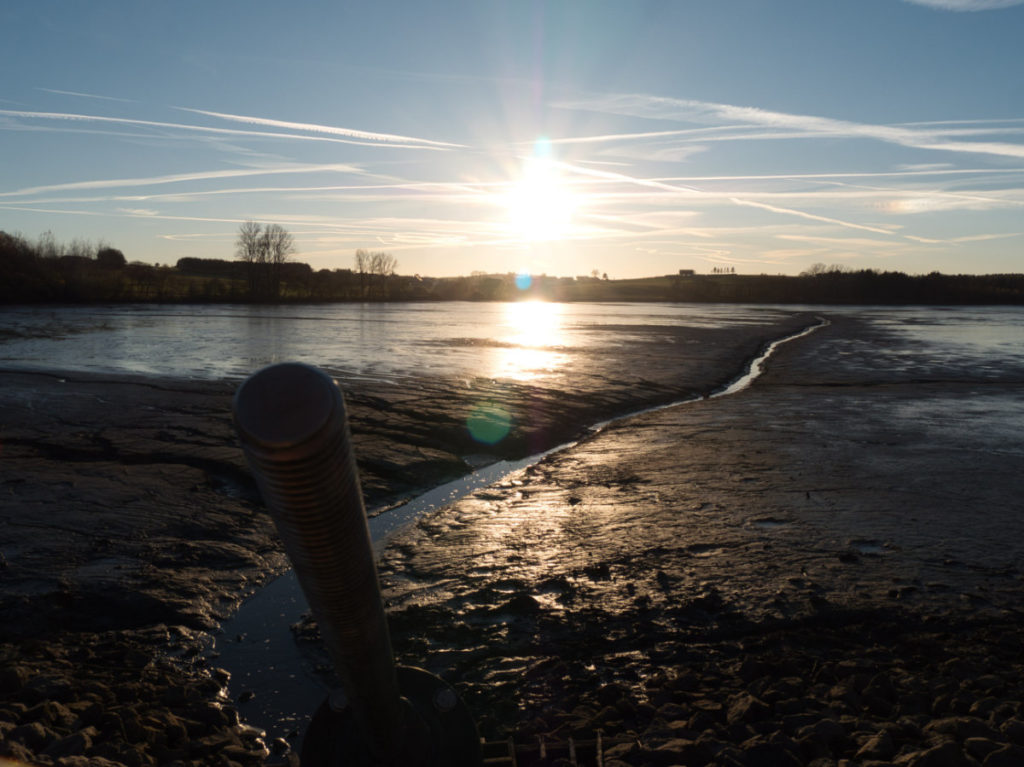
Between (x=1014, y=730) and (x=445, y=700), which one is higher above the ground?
(x=445, y=700)

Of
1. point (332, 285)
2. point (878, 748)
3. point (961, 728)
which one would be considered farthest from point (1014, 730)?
point (332, 285)

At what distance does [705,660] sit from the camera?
4.12m

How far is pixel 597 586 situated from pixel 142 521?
396 cm

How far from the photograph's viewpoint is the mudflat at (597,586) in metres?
3.42

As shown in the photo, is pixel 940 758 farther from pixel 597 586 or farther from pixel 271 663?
pixel 271 663

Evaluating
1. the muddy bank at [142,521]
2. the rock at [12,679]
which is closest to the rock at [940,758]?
the muddy bank at [142,521]

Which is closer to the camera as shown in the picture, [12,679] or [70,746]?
[70,746]

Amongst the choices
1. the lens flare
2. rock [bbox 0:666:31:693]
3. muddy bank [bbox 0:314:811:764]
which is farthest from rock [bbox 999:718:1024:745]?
the lens flare

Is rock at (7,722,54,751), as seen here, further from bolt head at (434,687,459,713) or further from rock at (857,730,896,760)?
rock at (857,730,896,760)

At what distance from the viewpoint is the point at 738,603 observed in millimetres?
4879

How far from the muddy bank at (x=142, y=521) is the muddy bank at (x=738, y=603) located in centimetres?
125

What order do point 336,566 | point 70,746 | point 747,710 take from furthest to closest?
point 747,710 < point 70,746 < point 336,566

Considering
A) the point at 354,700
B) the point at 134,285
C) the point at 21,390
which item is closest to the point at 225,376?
the point at 21,390

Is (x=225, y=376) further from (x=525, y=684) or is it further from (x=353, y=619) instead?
(x=353, y=619)
